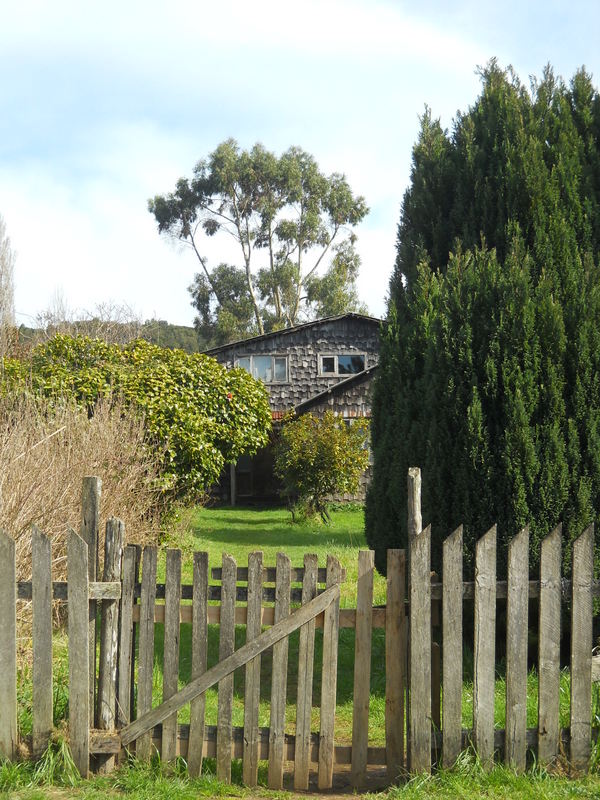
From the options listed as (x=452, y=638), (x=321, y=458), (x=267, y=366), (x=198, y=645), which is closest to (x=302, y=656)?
(x=198, y=645)

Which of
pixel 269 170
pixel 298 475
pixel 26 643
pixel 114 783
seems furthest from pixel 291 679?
pixel 269 170

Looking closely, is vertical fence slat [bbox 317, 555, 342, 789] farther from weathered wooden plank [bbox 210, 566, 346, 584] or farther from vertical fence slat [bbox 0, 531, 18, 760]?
vertical fence slat [bbox 0, 531, 18, 760]

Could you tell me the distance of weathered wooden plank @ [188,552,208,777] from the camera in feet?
14.9

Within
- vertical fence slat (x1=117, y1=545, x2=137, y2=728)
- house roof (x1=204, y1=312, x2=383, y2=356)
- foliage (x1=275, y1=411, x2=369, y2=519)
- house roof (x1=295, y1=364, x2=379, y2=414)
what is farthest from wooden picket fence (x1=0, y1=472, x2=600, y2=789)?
house roof (x1=204, y1=312, x2=383, y2=356)

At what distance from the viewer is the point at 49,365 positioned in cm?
1334

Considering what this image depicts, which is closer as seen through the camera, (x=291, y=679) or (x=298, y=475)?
(x=291, y=679)

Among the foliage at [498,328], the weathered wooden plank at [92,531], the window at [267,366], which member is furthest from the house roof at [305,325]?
the weathered wooden plank at [92,531]

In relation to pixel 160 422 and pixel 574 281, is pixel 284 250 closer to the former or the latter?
pixel 160 422

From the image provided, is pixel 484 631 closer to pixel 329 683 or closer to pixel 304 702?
pixel 329 683

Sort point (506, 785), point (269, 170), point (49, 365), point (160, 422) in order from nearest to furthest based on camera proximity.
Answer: point (506, 785)
point (160, 422)
point (49, 365)
point (269, 170)

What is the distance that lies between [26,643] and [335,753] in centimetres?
311

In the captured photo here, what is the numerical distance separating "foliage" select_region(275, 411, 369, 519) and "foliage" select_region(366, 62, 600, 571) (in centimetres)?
1210

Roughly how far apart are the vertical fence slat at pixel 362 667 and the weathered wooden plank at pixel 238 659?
0.50 feet

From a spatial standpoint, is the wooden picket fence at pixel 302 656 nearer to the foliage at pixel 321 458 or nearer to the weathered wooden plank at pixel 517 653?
the weathered wooden plank at pixel 517 653
